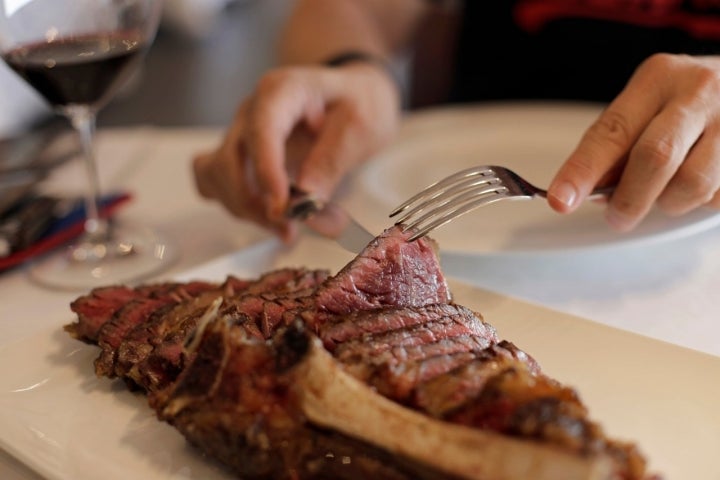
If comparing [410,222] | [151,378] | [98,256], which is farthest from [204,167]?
[151,378]

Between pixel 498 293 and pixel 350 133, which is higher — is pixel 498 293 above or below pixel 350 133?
below

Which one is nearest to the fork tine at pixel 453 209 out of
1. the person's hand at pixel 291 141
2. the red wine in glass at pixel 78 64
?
the person's hand at pixel 291 141

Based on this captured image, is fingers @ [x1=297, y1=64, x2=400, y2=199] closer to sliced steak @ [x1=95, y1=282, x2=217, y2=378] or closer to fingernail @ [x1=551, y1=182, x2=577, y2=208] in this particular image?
sliced steak @ [x1=95, y1=282, x2=217, y2=378]

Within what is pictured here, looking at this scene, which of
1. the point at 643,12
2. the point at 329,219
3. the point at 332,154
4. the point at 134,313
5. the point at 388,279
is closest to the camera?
the point at 388,279

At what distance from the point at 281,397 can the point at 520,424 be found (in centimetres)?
33

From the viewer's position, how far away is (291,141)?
239cm

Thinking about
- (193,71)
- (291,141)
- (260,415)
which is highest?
(193,71)

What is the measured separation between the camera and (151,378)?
1.21 m

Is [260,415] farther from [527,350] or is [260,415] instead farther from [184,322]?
[527,350]

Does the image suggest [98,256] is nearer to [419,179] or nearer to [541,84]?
[419,179]

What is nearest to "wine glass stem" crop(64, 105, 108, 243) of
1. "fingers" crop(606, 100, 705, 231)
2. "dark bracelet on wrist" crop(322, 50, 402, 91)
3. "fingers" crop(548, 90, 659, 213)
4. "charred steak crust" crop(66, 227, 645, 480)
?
"charred steak crust" crop(66, 227, 645, 480)

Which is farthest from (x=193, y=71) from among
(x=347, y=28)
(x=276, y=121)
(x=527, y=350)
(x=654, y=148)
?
(x=527, y=350)

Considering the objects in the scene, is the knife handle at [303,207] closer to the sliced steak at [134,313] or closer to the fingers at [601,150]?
the sliced steak at [134,313]

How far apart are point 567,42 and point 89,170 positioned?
→ 189 cm
